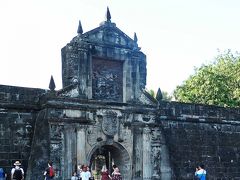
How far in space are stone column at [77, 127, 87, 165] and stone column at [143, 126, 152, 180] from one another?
8.45 ft

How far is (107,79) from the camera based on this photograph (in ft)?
57.9

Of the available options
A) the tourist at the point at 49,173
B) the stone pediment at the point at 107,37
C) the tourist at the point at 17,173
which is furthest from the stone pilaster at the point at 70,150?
the stone pediment at the point at 107,37

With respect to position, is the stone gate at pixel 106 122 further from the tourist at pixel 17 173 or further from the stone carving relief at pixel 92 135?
the tourist at pixel 17 173

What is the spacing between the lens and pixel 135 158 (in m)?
17.7

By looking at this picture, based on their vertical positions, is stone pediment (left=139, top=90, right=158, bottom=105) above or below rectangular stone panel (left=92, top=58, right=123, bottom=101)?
below

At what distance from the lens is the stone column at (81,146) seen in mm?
16406

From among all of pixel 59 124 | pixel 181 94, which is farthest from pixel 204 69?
pixel 59 124

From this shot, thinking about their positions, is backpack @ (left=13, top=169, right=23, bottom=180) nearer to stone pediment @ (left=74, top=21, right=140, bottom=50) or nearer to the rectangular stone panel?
the rectangular stone panel

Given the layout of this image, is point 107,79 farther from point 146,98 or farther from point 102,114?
point 146,98

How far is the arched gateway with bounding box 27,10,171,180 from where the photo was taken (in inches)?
630

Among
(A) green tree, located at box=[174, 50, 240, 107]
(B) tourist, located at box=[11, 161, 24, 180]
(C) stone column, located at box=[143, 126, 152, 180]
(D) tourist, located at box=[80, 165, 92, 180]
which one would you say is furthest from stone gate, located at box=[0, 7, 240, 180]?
(A) green tree, located at box=[174, 50, 240, 107]

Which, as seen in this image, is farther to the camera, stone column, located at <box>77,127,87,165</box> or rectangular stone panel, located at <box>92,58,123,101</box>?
rectangular stone panel, located at <box>92,58,123,101</box>

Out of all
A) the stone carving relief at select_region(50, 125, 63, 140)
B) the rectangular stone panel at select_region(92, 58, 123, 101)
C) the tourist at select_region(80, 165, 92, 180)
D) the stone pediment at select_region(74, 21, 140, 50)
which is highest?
the stone pediment at select_region(74, 21, 140, 50)

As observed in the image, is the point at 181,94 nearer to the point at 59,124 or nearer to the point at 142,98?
the point at 142,98
